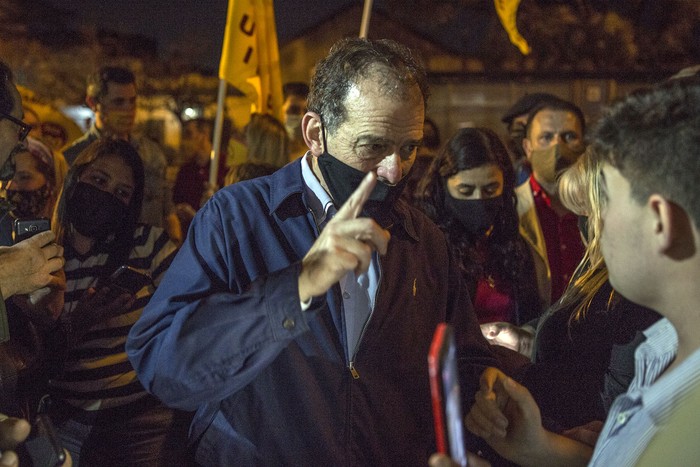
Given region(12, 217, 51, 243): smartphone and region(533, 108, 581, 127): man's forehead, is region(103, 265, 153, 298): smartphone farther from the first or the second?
region(533, 108, 581, 127): man's forehead

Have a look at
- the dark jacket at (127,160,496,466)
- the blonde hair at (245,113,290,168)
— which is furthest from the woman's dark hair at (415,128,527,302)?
the dark jacket at (127,160,496,466)

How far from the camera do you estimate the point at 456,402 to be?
168 cm

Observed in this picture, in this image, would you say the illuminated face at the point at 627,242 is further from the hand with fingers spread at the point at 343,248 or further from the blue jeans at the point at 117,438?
the blue jeans at the point at 117,438

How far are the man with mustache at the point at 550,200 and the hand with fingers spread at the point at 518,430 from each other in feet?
8.21

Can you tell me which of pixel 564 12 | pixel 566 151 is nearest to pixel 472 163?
pixel 566 151

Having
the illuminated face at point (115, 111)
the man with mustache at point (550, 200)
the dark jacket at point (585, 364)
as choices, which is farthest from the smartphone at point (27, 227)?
the illuminated face at point (115, 111)

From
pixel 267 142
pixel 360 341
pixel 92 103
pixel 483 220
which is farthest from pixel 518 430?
pixel 92 103

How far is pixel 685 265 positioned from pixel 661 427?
376 millimetres

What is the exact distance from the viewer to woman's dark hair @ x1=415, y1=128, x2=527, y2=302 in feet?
15.6

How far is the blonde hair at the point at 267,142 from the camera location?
254 inches

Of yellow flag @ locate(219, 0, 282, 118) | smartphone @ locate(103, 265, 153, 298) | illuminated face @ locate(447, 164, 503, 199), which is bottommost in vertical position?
smartphone @ locate(103, 265, 153, 298)

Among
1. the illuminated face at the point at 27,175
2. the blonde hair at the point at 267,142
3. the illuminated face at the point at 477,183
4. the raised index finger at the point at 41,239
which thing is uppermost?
the blonde hair at the point at 267,142

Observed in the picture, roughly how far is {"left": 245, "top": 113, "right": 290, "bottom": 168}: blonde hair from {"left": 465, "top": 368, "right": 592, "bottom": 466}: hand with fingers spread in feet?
13.8

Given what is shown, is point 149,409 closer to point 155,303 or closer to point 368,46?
point 155,303
